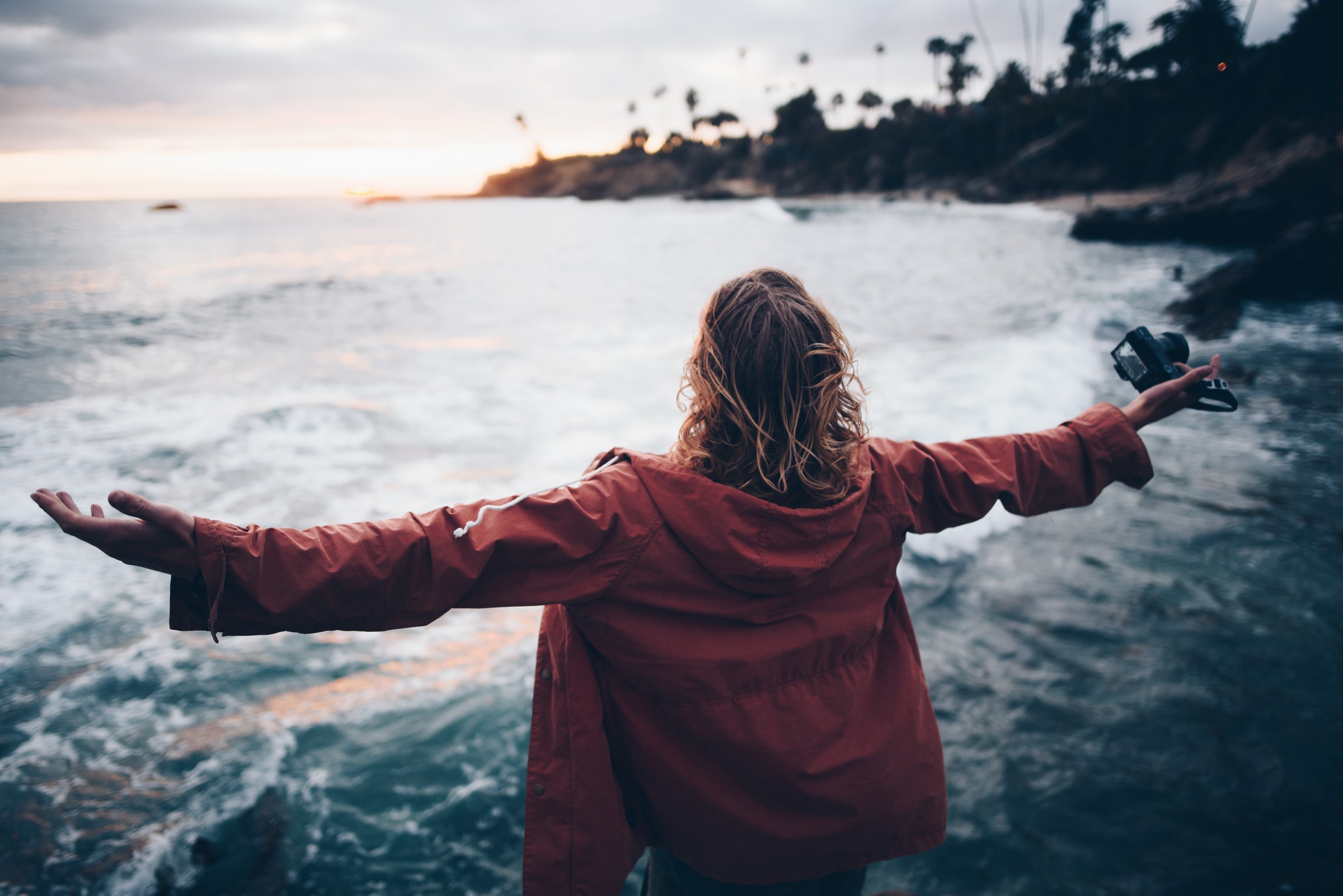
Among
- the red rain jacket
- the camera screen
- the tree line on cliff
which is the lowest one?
the red rain jacket

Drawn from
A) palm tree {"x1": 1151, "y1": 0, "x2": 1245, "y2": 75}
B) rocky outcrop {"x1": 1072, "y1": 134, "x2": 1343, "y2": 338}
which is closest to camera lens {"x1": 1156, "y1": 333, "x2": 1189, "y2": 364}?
rocky outcrop {"x1": 1072, "y1": 134, "x2": 1343, "y2": 338}

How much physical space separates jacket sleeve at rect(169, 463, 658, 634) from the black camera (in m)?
1.74

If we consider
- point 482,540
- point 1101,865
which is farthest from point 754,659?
point 1101,865

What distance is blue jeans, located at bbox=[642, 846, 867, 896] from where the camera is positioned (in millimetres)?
1685

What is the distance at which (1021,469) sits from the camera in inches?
68.7

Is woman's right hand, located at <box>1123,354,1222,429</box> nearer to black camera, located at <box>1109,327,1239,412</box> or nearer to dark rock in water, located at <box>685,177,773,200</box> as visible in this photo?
black camera, located at <box>1109,327,1239,412</box>

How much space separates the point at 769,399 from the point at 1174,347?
158 cm

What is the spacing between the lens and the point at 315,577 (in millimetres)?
1182

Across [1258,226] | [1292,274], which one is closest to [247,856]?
[1292,274]

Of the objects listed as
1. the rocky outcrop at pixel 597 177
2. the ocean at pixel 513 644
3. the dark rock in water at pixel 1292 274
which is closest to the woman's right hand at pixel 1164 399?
the ocean at pixel 513 644

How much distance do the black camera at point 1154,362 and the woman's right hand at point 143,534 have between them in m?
2.44

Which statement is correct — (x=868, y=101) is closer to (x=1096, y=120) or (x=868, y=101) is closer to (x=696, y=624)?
(x=1096, y=120)

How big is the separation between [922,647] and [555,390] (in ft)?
24.9

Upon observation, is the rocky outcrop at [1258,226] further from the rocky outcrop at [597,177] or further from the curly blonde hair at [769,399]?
the rocky outcrop at [597,177]
